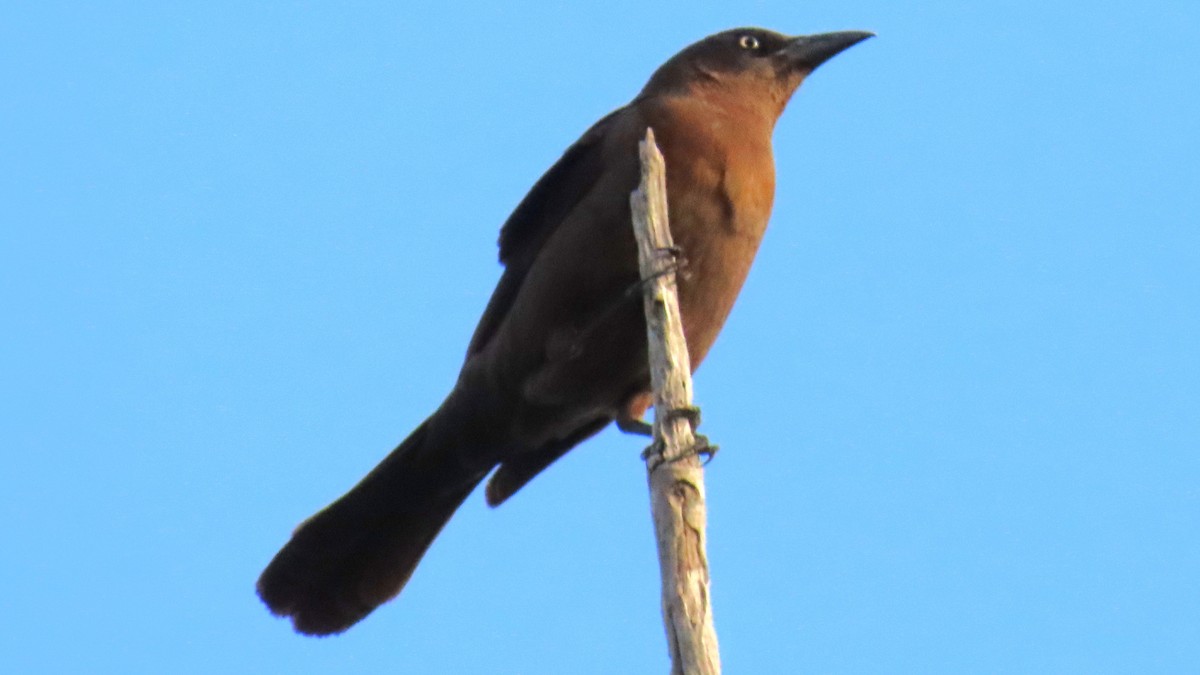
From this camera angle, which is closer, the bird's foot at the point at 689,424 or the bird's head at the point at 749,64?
the bird's foot at the point at 689,424

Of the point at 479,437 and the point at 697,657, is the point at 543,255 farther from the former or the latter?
the point at 697,657

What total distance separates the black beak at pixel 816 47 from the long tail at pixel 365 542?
2304mm

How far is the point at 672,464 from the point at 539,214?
2.56m

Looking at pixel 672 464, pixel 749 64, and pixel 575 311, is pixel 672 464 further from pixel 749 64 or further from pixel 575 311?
pixel 749 64

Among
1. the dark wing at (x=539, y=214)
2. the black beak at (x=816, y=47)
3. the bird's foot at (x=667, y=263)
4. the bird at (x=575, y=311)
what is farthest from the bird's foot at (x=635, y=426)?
the black beak at (x=816, y=47)

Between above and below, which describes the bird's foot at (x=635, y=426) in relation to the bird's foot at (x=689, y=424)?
above

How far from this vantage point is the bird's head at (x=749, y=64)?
23.9ft

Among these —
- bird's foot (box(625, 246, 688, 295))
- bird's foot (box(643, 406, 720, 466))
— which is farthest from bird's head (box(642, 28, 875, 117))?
bird's foot (box(643, 406, 720, 466))

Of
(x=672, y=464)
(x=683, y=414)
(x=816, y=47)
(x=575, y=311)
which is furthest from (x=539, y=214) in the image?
(x=672, y=464)

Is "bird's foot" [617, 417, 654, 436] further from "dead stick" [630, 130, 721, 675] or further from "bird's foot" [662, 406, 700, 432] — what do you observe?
"bird's foot" [662, 406, 700, 432]

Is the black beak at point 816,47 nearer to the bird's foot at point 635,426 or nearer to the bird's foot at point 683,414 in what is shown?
the bird's foot at point 635,426

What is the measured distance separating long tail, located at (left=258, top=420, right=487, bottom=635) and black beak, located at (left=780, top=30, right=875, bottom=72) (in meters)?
2.30

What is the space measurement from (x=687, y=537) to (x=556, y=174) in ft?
9.04

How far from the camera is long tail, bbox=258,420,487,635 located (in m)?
7.12
